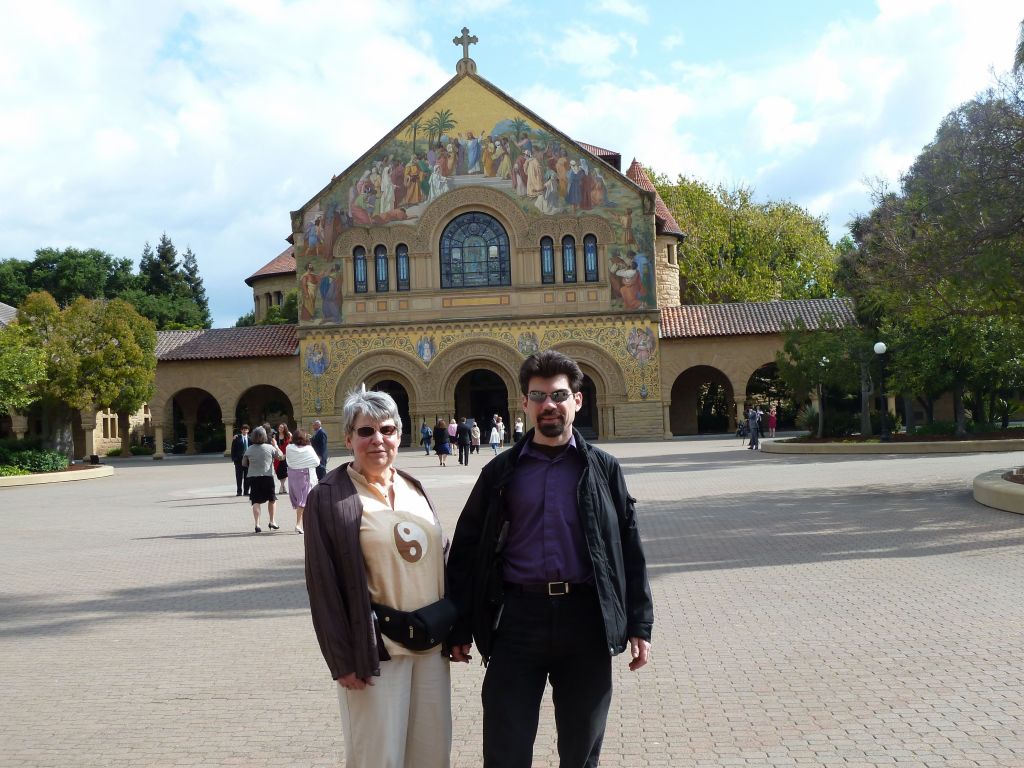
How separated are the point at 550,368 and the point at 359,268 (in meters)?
42.0

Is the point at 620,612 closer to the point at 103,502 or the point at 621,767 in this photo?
the point at 621,767

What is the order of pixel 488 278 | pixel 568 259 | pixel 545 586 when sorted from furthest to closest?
pixel 488 278
pixel 568 259
pixel 545 586

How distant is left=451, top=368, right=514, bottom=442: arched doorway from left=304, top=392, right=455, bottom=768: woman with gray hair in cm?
4252

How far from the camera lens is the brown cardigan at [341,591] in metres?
3.94

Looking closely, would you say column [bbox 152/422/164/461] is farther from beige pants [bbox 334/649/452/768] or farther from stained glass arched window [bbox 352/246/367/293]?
beige pants [bbox 334/649/452/768]

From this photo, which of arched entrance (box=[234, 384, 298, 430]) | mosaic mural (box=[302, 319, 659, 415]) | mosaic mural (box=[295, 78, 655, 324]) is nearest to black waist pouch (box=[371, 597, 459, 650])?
mosaic mural (box=[302, 319, 659, 415])

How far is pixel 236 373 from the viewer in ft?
154

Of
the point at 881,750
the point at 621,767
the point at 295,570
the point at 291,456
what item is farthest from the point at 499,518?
the point at 291,456

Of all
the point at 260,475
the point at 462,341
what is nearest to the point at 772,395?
the point at 462,341

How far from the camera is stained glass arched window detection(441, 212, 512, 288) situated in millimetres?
44719

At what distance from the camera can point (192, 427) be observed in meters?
50.5

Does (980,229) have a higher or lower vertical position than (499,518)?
higher

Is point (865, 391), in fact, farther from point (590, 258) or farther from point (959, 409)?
point (590, 258)

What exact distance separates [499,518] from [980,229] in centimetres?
1481
